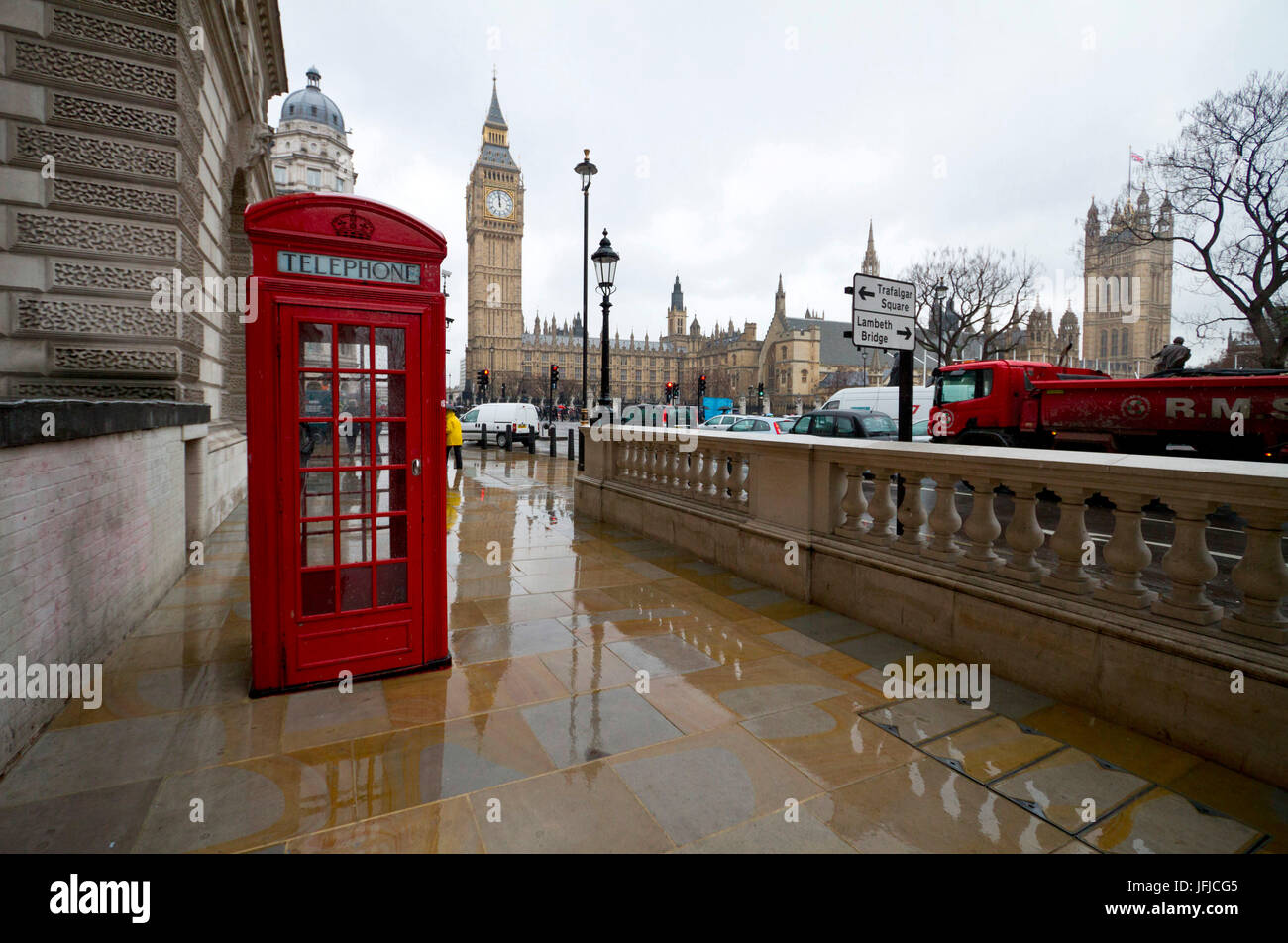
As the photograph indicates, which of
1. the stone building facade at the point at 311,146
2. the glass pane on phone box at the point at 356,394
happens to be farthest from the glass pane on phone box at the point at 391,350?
the stone building facade at the point at 311,146

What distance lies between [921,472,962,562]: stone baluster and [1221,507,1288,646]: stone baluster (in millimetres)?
1637

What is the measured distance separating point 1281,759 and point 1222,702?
0.29m

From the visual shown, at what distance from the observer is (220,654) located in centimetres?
458

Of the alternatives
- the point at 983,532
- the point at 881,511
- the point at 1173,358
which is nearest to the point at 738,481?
the point at 881,511

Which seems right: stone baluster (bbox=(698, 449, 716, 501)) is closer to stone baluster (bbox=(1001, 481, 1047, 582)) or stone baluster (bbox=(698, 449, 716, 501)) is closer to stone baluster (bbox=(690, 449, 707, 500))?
stone baluster (bbox=(690, 449, 707, 500))

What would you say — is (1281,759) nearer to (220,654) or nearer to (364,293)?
(364,293)

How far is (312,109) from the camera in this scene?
72.2m

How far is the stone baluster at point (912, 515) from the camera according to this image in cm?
493

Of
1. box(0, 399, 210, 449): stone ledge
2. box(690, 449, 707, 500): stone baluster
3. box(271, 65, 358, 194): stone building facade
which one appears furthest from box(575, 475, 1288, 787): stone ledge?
box(271, 65, 358, 194): stone building facade

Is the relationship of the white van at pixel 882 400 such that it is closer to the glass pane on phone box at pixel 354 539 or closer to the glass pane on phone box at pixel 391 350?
the glass pane on phone box at pixel 391 350

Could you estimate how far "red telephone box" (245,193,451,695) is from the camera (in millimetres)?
3781
